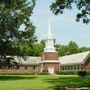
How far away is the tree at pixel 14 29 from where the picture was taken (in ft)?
202

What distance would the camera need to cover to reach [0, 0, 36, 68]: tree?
61.7 m

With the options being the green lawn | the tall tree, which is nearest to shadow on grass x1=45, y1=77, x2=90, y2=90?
the green lawn

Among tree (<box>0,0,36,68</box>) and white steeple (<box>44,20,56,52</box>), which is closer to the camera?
tree (<box>0,0,36,68</box>)

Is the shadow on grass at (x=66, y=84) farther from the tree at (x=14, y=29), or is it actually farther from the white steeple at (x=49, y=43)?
the white steeple at (x=49, y=43)

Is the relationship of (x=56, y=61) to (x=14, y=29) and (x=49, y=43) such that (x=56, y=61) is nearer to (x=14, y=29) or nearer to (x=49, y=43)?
(x=49, y=43)

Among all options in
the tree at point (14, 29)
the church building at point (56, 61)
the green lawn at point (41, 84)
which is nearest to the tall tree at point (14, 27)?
the tree at point (14, 29)

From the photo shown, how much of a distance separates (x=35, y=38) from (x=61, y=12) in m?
31.3

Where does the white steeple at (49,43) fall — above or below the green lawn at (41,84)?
above

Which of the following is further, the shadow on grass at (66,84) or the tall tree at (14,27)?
the tall tree at (14,27)

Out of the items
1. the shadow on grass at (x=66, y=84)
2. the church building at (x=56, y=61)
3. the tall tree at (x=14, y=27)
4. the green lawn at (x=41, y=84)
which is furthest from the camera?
the church building at (x=56, y=61)

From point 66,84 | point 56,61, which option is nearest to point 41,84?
point 66,84

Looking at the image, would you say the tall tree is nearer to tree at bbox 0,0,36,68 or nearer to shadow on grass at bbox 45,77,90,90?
tree at bbox 0,0,36,68

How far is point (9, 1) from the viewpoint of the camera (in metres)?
30.2

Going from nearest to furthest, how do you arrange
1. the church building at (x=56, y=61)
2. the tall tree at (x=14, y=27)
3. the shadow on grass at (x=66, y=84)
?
the shadow on grass at (x=66, y=84) → the tall tree at (x=14, y=27) → the church building at (x=56, y=61)
